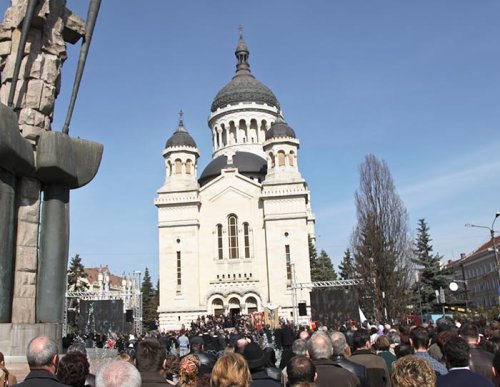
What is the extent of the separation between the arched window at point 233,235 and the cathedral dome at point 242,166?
7.69 meters

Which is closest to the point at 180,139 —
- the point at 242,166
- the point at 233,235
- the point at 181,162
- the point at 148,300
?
the point at 181,162

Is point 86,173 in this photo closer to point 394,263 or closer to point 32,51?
point 32,51

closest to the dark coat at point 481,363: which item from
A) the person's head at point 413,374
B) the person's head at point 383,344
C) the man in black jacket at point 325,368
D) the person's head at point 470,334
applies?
the person's head at point 470,334

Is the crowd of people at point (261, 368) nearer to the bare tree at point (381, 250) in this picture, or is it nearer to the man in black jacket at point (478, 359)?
the man in black jacket at point (478, 359)

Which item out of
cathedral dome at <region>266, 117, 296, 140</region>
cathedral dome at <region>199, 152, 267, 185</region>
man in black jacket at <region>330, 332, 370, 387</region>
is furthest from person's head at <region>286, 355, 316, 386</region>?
cathedral dome at <region>199, 152, 267, 185</region>

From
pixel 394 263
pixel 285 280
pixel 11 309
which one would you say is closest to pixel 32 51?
pixel 11 309

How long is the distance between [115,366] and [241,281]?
1626 inches

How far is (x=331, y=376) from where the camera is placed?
4.32m

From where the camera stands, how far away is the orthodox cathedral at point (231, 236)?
4328 centimetres

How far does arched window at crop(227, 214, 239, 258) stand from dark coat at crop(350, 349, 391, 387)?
39521mm

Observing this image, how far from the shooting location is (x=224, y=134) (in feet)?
200

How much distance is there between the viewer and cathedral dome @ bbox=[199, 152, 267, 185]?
5328cm

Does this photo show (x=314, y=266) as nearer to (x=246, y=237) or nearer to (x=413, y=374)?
(x=246, y=237)

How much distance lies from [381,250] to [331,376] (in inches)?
1010
